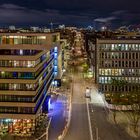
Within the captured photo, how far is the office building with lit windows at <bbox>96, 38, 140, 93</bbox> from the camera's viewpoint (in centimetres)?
11450

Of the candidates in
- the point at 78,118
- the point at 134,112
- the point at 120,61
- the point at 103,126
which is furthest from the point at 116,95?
the point at 103,126

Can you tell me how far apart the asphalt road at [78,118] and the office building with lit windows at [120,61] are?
10082 mm

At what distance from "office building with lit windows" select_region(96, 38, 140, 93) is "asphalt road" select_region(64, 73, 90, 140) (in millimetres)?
10082

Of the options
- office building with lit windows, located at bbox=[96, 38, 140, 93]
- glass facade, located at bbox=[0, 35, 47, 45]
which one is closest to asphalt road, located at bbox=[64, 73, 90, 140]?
office building with lit windows, located at bbox=[96, 38, 140, 93]

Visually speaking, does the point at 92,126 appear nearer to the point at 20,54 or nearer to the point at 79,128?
the point at 79,128

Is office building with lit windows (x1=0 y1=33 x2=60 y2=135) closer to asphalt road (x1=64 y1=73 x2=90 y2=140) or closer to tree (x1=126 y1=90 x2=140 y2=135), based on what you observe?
asphalt road (x1=64 y1=73 x2=90 y2=140)

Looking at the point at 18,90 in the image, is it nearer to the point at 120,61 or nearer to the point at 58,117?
the point at 58,117

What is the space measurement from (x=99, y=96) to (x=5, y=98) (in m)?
44.0

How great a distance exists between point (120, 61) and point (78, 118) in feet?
120

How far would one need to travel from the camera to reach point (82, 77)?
148 meters

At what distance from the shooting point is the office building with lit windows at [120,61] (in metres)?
114

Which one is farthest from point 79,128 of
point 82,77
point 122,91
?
point 82,77

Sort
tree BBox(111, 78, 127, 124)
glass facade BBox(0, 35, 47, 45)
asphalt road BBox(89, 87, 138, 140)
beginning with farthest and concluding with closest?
1. glass facade BBox(0, 35, 47, 45)
2. tree BBox(111, 78, 127, 124)
3. asphalt road BBox(89, 87, 138, 140)

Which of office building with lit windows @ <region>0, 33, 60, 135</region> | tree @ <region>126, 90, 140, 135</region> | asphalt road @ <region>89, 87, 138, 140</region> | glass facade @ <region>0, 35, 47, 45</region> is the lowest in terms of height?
asphalt road @ <region>89, 87, 138, 140</region>
